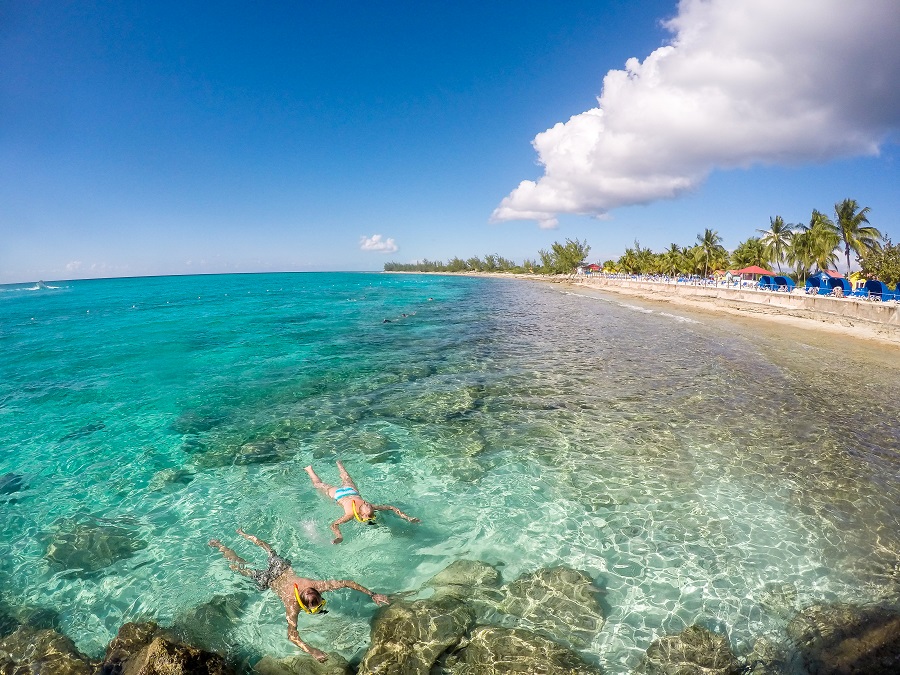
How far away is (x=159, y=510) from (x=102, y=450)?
4.53 m

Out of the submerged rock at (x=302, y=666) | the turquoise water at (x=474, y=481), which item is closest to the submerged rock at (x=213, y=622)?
the turquoise water at (x=474, y=481)

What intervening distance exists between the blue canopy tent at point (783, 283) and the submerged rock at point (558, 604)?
2067 inches

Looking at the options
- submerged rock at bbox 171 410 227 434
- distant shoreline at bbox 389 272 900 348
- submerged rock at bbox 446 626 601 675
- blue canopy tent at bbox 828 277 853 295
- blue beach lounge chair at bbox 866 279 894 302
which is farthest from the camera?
blue canopy tent at bbox 828 277 853 295

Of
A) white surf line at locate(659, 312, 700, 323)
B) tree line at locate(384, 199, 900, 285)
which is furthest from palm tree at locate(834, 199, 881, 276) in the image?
white surf line at locate(659, 312, 700, 323)

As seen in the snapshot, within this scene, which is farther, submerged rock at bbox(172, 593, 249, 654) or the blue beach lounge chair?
the blue beach lounge chair

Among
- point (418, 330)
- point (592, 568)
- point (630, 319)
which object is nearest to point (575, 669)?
point (592, 568)

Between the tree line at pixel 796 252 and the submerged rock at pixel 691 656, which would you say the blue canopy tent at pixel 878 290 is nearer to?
the tree line at pixel 796 252

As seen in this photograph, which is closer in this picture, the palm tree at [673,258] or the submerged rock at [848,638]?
the submerged rock at [848,638]

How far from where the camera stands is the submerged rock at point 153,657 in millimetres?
4406

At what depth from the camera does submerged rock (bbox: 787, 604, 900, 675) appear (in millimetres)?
4723

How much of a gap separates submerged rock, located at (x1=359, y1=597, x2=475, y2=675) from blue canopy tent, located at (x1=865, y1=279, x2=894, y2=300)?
4068 cm

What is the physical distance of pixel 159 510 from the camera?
8.52 meters

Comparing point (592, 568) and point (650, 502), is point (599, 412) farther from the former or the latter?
point (592, 568)

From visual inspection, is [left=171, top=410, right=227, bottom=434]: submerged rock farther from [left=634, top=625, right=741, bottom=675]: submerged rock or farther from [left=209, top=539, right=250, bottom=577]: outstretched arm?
[left=634, top=625, right=741, bottom=675]: submerged rock
